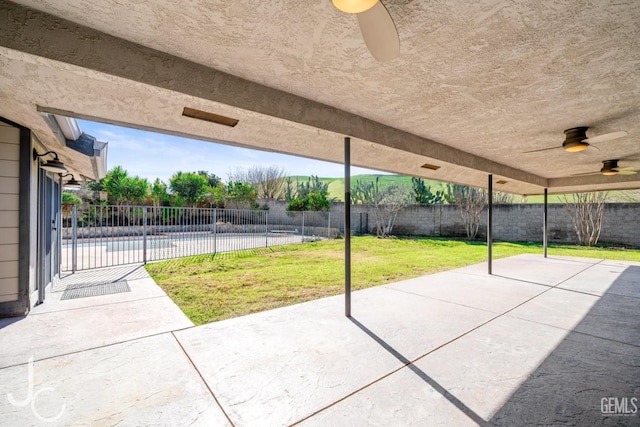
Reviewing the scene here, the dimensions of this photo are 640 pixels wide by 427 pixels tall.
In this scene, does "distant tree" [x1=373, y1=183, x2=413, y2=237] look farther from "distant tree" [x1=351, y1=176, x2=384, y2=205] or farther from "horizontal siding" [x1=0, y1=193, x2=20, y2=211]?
"horizontal siding" [x1=0, y1=193, x2=20, y2=211]

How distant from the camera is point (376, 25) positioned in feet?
4.65

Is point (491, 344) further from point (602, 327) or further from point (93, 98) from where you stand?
point (93, 98)

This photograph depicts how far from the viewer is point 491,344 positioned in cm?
274

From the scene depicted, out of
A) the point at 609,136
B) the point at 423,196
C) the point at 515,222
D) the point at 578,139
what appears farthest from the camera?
the point at 423,196

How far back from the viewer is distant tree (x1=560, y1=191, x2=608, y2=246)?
37.8 feet

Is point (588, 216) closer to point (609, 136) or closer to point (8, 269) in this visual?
point (609, 136)

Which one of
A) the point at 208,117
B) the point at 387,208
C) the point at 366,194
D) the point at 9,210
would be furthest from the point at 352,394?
the point at 366,194

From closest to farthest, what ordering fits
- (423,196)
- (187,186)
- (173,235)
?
(173,235) → (423,196) → (187,186)

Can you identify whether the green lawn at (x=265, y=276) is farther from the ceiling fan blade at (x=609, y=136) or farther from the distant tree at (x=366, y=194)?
the distant tree at (x=366, y=194)

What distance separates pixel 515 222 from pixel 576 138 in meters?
12.2

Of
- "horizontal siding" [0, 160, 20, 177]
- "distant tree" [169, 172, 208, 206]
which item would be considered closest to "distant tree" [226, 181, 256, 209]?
"distant tree" [169, 172, 208, 206]

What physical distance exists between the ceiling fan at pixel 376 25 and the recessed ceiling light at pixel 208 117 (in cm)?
169

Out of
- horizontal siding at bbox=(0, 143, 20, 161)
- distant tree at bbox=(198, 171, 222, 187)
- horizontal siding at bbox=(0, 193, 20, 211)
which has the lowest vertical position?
horizontal siding at bbox=(0, 193, 20, 211)

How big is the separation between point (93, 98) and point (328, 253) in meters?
7.87
